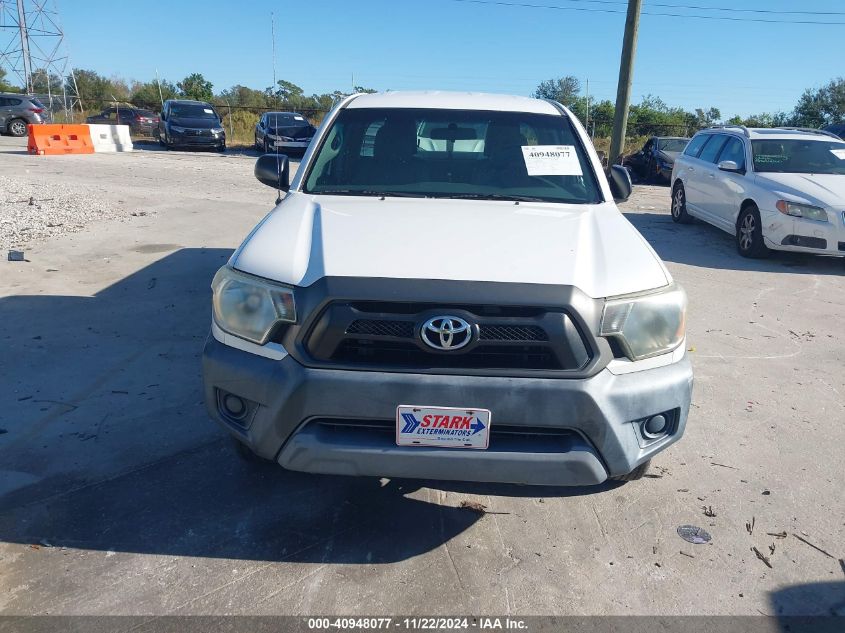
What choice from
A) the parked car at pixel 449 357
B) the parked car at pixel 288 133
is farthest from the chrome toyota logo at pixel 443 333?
the parked car at pixel 288 133

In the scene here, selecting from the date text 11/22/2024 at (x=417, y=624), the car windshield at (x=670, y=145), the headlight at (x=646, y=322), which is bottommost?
the date text 11/22/2024 at (x=417, y=624)

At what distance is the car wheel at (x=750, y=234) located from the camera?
29.1 ft

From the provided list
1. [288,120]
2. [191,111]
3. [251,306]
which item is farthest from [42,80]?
[251,306]

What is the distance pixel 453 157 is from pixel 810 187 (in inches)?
249

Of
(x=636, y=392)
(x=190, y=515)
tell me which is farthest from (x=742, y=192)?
(x=190, y=515)

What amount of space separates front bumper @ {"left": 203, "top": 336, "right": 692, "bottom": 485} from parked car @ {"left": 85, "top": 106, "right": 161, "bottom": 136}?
30.5 m

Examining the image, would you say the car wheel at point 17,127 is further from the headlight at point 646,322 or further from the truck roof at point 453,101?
the headlight at point 646,322

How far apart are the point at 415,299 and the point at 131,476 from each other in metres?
1.89

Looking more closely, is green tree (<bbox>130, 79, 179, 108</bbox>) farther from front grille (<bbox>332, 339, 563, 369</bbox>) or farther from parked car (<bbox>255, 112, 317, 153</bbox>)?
front grille (<bbox>332, 339, 563, 369</bbox>)

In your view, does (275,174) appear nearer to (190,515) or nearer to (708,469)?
(190,515)

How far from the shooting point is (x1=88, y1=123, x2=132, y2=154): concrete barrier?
21.9 m

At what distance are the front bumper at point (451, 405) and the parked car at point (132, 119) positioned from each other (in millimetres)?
30482

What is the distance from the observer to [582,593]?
2.75 m

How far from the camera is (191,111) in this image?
81.7 feet
